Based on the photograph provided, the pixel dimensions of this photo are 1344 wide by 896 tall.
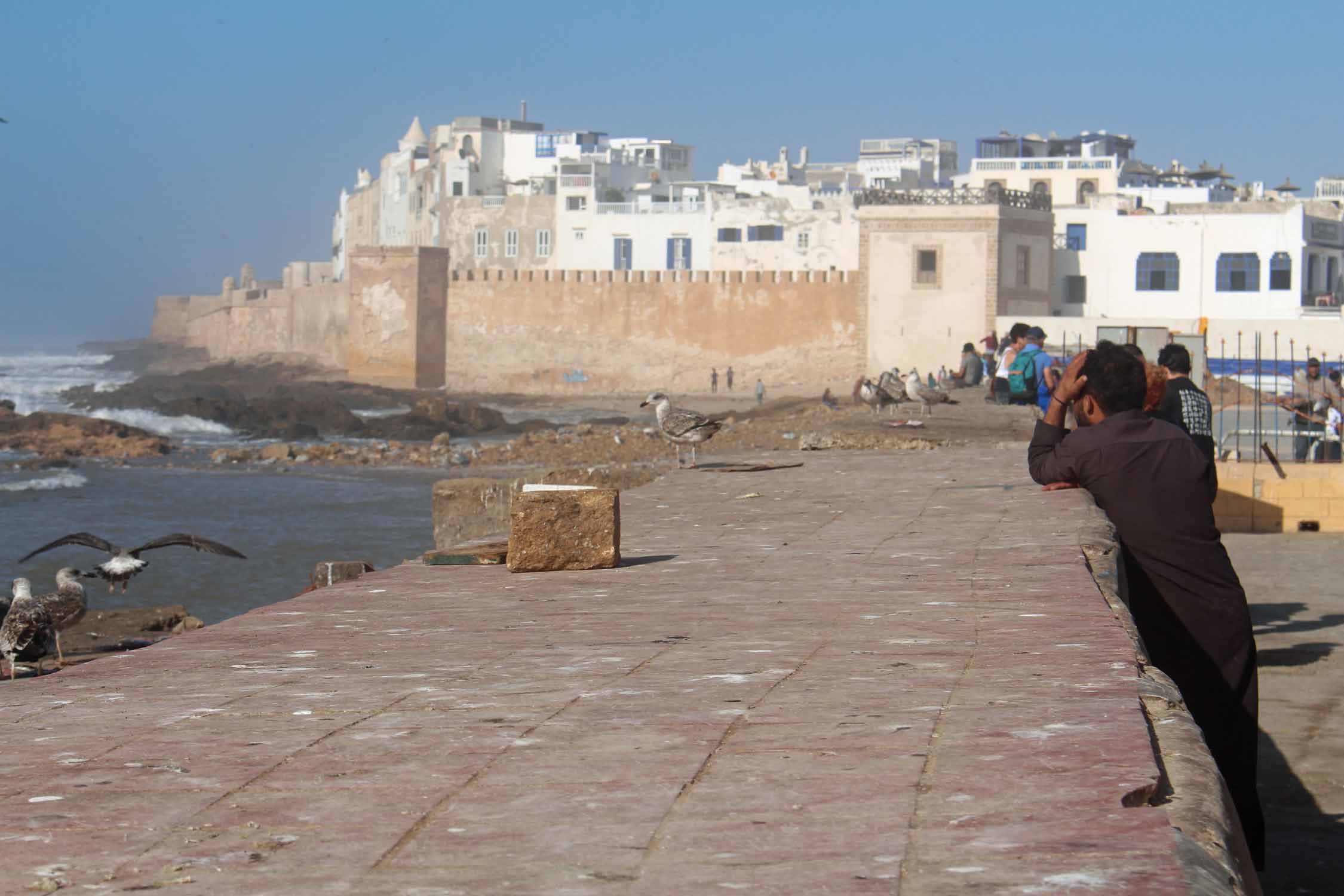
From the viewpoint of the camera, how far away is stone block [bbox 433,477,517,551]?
292 inches

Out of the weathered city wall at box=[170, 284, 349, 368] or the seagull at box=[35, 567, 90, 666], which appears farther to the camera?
the weathered city wall at box=[170, 284, 349, 368]

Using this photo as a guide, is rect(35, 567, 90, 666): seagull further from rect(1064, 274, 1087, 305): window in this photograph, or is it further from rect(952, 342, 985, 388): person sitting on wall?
rect(1064, 274, 1087, 305): window

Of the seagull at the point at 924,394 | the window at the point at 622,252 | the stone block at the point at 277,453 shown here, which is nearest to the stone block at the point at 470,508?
the seagull at the point at 924,394

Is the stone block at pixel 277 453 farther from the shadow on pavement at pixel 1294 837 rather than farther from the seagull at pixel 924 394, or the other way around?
the shadow on pavement at pixel 1294 837

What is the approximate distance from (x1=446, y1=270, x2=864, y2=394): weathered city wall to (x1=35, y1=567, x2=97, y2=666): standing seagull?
93.7ft

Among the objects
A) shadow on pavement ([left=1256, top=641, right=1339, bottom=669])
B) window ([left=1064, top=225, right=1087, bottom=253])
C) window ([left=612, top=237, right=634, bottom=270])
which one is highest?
window ([left=612, top=237, right=634, bottom=270])

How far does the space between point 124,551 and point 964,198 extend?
25.2 metres

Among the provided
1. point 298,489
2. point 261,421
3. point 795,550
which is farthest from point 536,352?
point 795,550

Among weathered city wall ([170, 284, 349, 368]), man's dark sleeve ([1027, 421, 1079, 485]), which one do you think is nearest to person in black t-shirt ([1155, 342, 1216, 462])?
man's dark sleeve ([1027, 421, 1079, 485])

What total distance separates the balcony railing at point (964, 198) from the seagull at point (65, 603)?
26.3 metres

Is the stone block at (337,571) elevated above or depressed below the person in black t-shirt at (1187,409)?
below

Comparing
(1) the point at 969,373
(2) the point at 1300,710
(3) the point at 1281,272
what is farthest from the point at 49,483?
(3) the point at 1281,272

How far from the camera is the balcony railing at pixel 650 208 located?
47562 millimetres

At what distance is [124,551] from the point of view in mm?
9633
